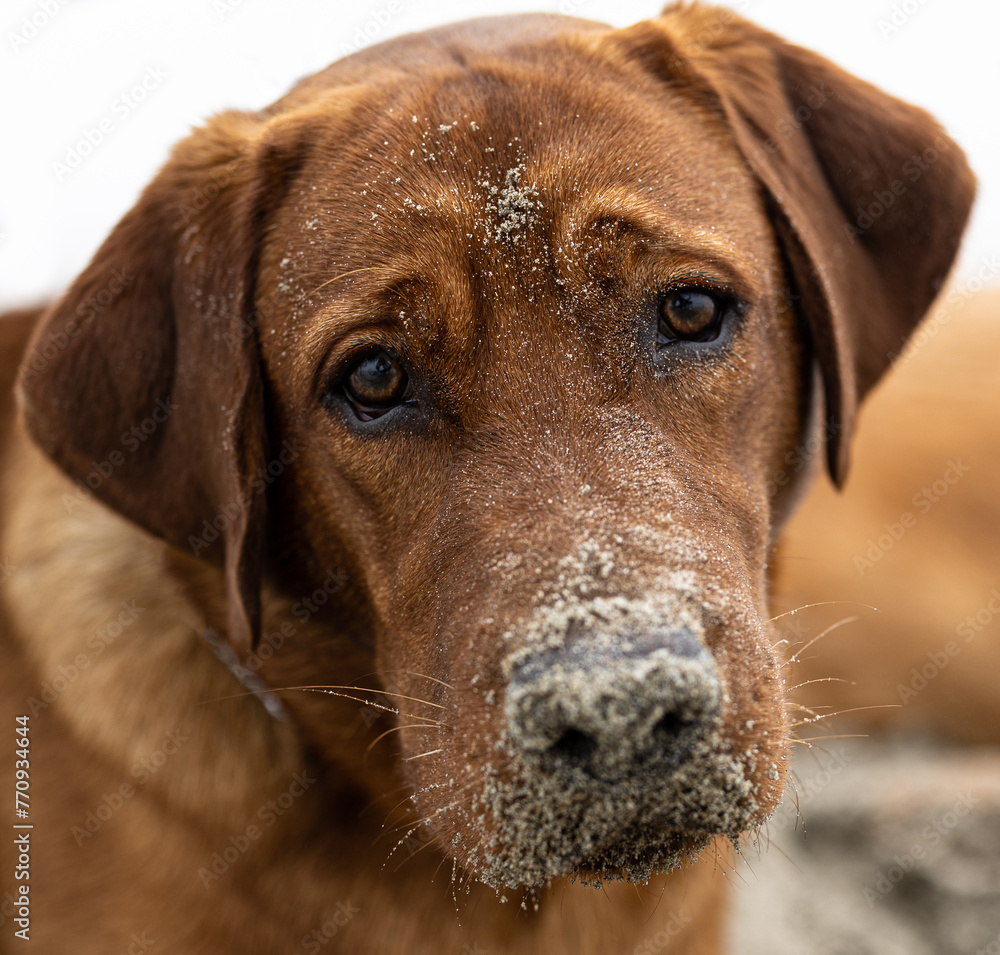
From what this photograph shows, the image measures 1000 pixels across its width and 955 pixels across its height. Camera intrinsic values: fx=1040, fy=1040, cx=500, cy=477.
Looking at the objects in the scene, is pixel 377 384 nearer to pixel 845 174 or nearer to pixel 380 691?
pixel 380 691

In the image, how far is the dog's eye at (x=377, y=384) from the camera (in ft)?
7.60

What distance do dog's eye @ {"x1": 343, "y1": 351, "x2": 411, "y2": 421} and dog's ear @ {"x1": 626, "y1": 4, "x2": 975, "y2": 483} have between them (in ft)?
3.57

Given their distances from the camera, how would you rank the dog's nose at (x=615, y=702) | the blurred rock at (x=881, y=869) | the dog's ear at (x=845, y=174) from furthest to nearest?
the blurred rock at (x=881, y=869) → the dog's ear at (x=845, y=174) → the dog's nose at (x=615, y=702)

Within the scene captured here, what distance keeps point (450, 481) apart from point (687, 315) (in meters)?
0.65

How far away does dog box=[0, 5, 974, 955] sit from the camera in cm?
194

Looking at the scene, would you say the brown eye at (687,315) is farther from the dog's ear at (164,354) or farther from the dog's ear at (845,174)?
the dog's ear at (164,354)

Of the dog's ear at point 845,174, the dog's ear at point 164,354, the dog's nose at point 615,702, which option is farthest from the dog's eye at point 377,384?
the dog's ear at point 845,174

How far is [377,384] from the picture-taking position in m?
2.34

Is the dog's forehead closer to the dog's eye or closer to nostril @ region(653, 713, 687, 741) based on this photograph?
the dog's eye

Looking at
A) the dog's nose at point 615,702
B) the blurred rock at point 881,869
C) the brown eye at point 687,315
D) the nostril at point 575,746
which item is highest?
the brown eye at point 687,315

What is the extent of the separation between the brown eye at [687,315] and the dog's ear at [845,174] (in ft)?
1.48

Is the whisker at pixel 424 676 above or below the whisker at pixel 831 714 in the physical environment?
above

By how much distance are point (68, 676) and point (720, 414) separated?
1.96 meters

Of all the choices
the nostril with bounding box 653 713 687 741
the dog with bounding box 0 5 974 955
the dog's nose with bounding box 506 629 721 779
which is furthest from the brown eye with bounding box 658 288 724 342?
the nostril with bounding box 653 713 687 741
